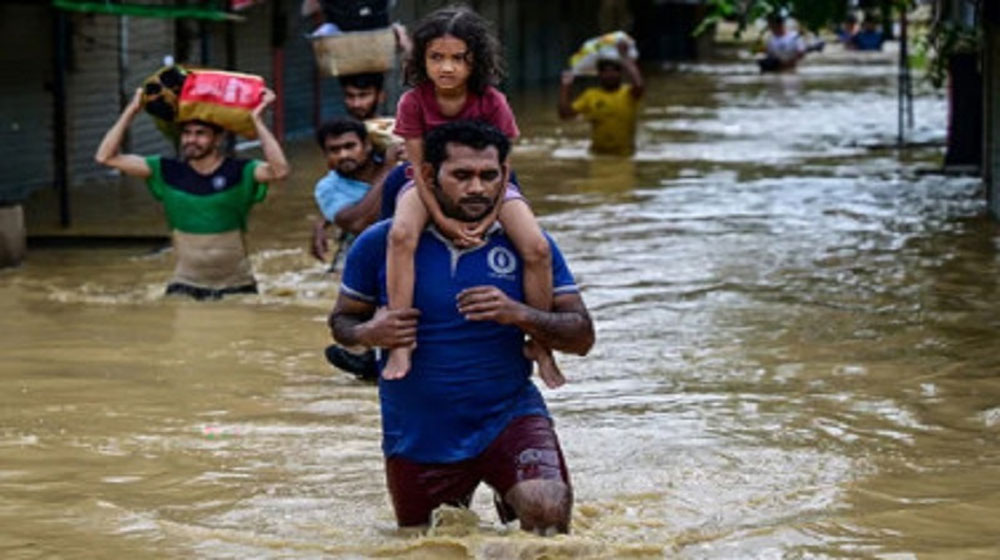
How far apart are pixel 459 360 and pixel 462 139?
0.64m

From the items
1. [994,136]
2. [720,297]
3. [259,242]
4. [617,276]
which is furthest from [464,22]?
[994,136]

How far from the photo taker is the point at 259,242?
15461mm

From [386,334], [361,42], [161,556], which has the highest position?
[361,42]

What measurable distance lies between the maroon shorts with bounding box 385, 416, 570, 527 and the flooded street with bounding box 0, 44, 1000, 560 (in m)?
0.10

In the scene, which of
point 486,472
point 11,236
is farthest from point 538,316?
point 11,236

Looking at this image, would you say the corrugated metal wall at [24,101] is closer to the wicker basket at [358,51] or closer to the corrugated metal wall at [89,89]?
the corrugated metal wall at [89,89]

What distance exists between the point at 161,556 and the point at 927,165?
1510 cm

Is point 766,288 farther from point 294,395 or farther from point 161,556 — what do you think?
point 161,556

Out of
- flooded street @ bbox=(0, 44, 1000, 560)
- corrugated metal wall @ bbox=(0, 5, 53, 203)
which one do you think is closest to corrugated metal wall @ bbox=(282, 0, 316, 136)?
corrugated metal wall @ bbox=(0, 5, 53, 203)

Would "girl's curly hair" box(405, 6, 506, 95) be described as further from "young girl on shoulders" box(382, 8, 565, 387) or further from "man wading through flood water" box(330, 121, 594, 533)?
"man wading through flood water" box(330, 121, 594, 533)

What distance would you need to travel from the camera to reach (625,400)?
9352 millimetres

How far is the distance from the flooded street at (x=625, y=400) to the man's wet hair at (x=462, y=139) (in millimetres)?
1125

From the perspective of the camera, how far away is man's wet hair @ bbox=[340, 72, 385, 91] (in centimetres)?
1042

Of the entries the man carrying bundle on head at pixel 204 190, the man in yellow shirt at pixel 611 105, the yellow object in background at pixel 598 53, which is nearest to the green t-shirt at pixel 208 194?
the man carrying bundle on head at pixel 204 190
